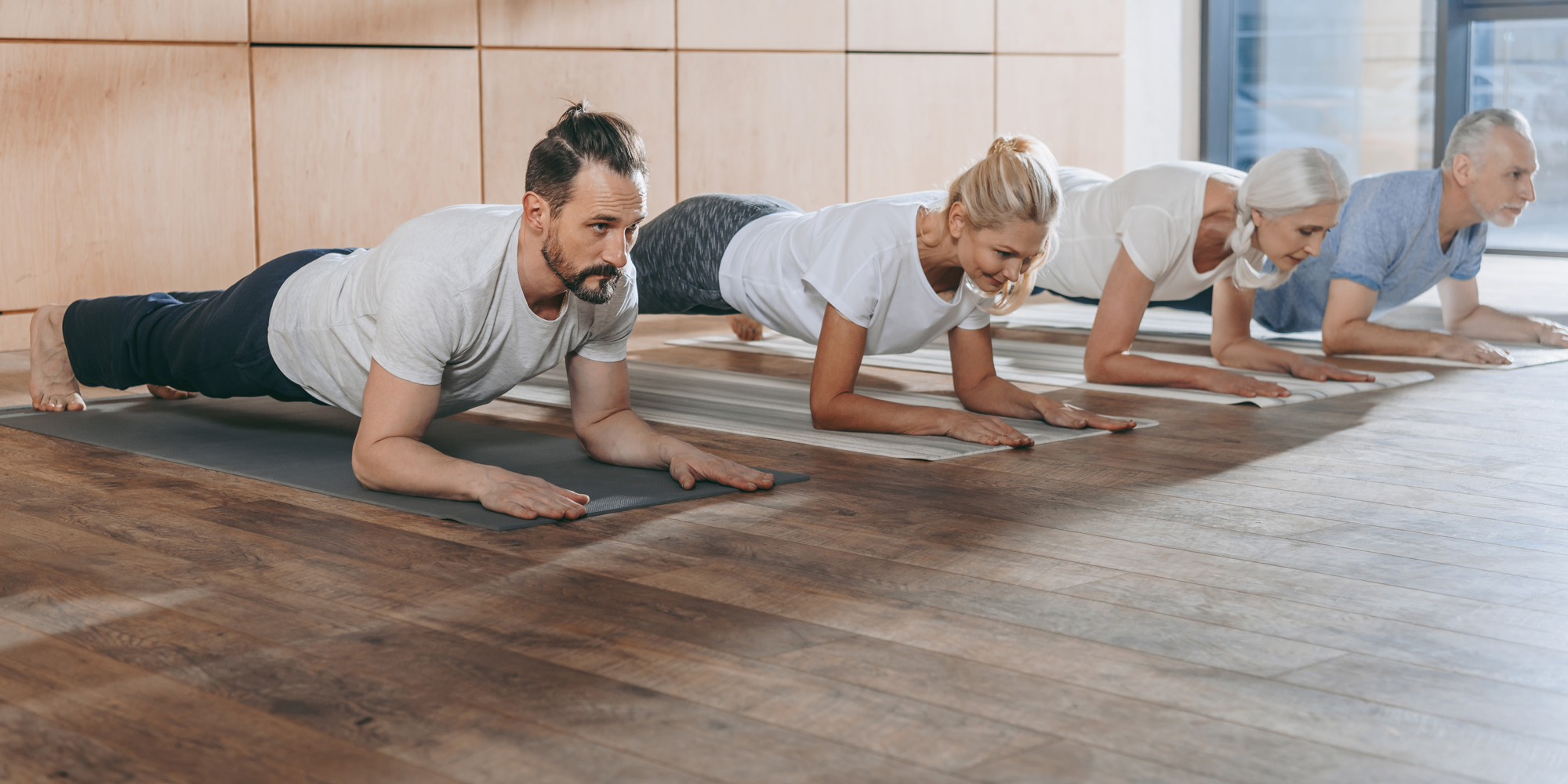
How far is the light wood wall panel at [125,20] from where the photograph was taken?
432 centimetres

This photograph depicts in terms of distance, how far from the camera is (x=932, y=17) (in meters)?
6.47

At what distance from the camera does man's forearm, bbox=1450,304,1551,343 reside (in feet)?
13.7

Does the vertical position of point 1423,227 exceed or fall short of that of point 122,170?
it falls short

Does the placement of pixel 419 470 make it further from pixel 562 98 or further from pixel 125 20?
pixel 562 98

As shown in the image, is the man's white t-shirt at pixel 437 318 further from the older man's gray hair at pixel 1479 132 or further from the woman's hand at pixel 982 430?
the older man's gray hair at pixel 1479 132

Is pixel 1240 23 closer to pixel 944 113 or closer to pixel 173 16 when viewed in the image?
pixel 944 113

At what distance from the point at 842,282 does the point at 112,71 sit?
293 centimetres

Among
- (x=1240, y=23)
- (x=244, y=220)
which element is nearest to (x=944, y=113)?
(x=1240, y=23)

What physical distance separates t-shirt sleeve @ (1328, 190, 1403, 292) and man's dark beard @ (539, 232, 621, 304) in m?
2.40

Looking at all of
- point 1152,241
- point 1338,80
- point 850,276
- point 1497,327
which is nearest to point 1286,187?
point 1152,241

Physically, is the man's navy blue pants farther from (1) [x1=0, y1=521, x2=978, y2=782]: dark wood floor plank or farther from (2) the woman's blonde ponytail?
(2) the woman's blonde ponytail

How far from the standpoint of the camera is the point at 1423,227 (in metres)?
3.83

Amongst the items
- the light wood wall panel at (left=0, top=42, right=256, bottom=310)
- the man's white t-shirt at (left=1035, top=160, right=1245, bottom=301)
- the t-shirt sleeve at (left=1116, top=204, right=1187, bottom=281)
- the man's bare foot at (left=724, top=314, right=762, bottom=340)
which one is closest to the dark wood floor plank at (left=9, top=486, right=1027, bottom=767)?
the man's white t-shirt at (left=1035, top=160, right=1245, bottom=301)

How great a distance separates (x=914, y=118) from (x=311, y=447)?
13.8ft
